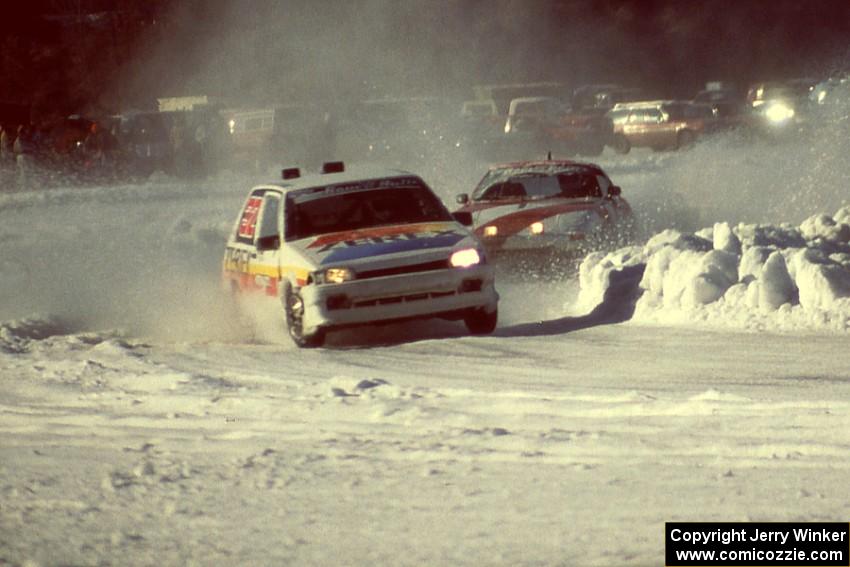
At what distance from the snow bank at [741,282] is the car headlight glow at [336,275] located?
2469 mm

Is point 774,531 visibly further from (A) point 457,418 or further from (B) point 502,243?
(B) point 502,243

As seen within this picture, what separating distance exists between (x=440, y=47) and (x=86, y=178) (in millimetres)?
29162

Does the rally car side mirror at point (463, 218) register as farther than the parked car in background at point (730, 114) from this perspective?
No

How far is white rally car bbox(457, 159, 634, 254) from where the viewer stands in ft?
50.0

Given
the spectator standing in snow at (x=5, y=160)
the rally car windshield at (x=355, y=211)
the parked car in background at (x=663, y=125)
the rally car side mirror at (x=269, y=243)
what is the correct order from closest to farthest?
1. the rally car side mirror at (x=269, y=243)
2. the rally car windshield at (x=355, y=211)
3. the spectator standing in snow at (x=5, y=160)
4. the parked car in background at (x=663, y=125)

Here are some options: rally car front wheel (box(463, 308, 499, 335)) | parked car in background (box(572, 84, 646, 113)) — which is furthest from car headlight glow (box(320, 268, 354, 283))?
parked car in background (box(572, 84, 646, 113))

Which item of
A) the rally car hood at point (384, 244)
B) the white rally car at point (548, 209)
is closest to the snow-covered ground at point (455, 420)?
the white rally car at point (548, 209)

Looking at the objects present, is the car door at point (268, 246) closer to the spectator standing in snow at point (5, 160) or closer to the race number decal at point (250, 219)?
the race number decal at point (250, 219)

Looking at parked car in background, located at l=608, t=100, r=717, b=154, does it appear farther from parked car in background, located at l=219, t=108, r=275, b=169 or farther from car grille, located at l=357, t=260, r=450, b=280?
car grille, located at l=357, t=260, r=450, b=280

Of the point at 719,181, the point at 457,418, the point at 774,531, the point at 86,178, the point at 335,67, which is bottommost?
the point at 774,531

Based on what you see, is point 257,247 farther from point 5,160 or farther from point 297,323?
point 5,160

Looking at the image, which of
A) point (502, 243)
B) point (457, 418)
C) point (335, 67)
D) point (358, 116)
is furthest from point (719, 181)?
point (335, 67)

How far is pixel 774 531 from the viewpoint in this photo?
6164 millimetres

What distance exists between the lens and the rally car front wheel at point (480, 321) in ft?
40.3
